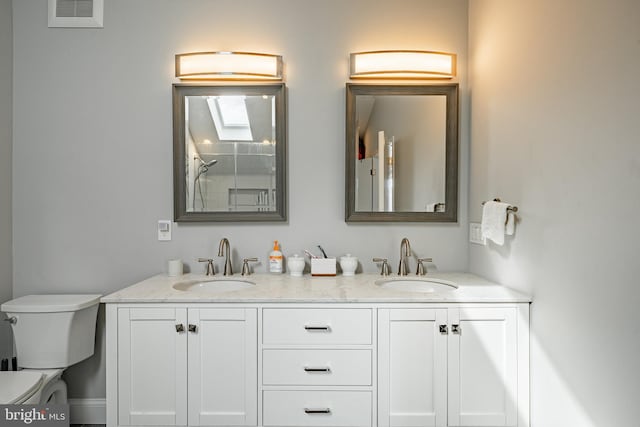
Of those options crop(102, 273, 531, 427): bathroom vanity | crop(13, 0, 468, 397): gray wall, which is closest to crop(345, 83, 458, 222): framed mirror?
crop(13, 0, 468, 397): gray wall

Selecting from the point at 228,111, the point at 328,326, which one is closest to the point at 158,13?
the point at 228,111

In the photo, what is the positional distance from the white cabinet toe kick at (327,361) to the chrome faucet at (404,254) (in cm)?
55

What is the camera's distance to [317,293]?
1977 millimetres

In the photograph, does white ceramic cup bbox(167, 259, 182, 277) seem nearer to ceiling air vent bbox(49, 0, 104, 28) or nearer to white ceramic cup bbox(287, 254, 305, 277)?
white ceramic cup bbox(287, 254, 305, 277)

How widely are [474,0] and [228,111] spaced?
1.50 metres

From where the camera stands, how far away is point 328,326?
1899mm

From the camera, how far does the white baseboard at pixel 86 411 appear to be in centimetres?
Result: 244

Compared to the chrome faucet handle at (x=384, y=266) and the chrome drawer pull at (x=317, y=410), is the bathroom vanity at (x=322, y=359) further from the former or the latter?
the chrome faucet handle at (x=384, y=266)

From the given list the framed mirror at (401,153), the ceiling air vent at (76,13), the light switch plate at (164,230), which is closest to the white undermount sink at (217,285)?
the light switch plate at (164,230)

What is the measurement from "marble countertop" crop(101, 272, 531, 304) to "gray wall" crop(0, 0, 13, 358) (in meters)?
0.85

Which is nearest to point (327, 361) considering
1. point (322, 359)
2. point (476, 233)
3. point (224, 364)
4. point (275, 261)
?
point (322, 359)

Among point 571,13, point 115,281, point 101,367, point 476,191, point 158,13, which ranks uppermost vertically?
point 158,13

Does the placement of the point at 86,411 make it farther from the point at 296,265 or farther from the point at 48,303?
the point at 296,265

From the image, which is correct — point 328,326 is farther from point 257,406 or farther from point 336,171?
point 336,171
